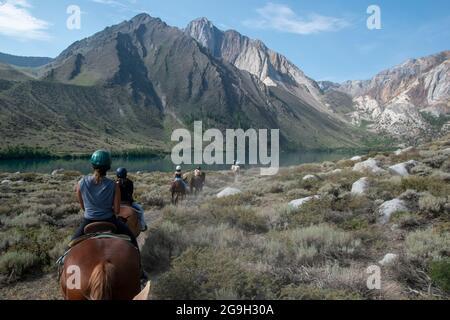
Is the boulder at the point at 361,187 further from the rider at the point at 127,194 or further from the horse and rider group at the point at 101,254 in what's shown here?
the horse and rider group at the point at 101,254

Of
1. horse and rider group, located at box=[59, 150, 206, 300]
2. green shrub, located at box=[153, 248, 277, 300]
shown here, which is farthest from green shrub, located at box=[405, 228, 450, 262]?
horse and rider group, located at box=[59, 150, 206, 300]

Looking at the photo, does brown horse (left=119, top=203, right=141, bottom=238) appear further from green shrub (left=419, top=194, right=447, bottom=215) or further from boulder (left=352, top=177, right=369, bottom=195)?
boulder (left=352, top=177, right=369, bottom=195)

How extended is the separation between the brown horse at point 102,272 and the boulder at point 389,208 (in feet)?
28.7

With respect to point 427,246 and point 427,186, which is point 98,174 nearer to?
point 427,246

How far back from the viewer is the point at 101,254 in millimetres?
5398

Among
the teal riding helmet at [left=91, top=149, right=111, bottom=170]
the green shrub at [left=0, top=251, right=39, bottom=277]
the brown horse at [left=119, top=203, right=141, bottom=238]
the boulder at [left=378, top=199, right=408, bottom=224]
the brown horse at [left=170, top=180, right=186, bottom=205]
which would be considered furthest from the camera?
the brown horse at [left=170, top=180, right=186, bottom=205]

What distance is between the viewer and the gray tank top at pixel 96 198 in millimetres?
6410

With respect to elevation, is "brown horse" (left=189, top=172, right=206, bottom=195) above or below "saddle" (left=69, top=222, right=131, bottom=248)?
→ below

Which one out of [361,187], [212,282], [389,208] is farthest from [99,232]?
[361,187]

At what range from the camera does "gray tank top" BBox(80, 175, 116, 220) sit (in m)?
6.41

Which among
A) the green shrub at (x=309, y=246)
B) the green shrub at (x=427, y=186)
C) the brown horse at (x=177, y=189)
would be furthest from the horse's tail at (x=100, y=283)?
the brown horse at (x=177, y=189)

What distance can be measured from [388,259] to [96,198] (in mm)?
6415
